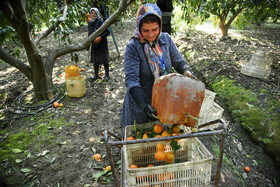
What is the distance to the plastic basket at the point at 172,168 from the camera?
52.4 inches

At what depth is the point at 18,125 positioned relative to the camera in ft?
11.6

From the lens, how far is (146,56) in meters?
1.90

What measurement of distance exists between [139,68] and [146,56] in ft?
0.51

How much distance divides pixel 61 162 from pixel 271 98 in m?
4.62

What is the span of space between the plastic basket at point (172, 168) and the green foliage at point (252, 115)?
2.18m

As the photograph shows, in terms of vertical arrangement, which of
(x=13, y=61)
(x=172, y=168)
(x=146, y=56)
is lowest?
(x=172, y=168)

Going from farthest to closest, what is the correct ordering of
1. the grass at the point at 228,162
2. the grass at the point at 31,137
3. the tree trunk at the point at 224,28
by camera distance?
1. the tree trunk at the point at 224,28
2. the grass at the point at 31,137
3. the grass at the point at 228,162

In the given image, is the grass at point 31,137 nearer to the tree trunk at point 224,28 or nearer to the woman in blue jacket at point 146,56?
the woman in blue jacket at point 146,56

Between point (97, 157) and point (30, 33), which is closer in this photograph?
point (97, 157)

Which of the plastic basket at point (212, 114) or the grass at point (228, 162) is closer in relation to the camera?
the grass at point (228, 162)

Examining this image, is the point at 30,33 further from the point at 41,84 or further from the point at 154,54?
the point at 154,54

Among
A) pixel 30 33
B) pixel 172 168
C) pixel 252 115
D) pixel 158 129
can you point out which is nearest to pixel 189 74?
pixel 158 129

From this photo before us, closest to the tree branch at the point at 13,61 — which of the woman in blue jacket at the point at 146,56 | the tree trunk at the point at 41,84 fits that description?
the tree trunk at the point at 41,84

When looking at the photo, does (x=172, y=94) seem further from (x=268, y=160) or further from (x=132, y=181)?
(x=268, y=160)
